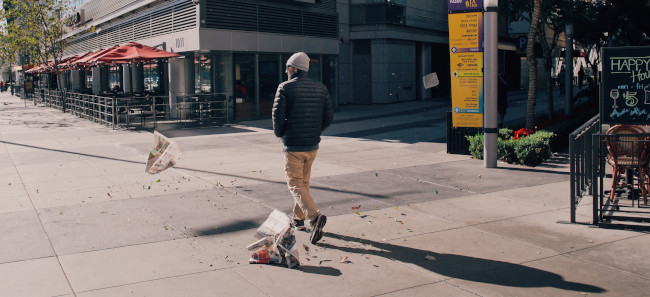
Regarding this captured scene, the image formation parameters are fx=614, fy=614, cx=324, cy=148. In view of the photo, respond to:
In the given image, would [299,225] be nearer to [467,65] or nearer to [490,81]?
[490,81]

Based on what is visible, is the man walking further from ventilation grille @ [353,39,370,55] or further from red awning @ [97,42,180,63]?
ventilation grille @ [353,39,370,55]

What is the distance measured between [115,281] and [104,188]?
186 inches

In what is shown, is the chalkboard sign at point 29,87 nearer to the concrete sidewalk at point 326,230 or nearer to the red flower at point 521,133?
the concrete sidewalk at point 326,230

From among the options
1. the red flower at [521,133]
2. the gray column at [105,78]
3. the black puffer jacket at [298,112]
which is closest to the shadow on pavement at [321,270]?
the black puffer jacket at [298,112]

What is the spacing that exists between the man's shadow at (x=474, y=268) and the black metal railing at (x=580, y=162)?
6.08 feet

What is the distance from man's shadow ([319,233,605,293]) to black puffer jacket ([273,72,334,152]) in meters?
1.13

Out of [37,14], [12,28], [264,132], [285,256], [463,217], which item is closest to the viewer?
[285,256]

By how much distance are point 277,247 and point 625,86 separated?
16.0 feet

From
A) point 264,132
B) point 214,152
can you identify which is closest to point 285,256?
point 214,152

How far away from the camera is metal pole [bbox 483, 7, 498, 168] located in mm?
11047

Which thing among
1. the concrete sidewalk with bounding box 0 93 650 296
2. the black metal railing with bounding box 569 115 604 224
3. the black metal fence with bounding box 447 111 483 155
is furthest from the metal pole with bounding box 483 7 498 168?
the black metal railing with bounding box 569 115 604 224

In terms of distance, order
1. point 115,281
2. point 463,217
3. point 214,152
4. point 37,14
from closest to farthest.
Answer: point 115,281
point 463,217
point 214,152
point 37,14

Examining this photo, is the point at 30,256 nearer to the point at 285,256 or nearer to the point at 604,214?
the point at 285,256

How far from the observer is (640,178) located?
7516mm
